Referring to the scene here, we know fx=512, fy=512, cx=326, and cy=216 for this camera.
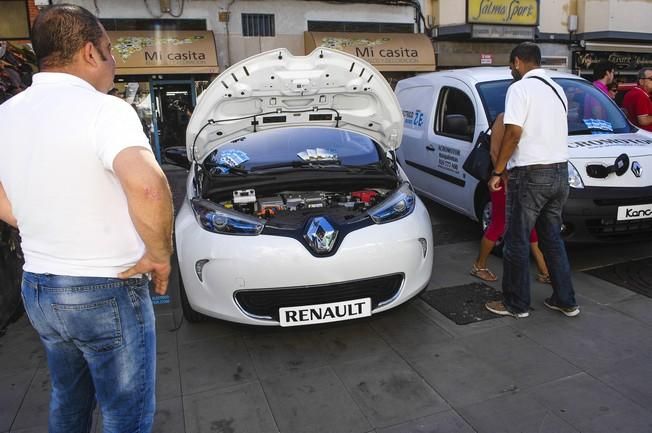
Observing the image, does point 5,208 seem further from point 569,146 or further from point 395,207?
point 569,146

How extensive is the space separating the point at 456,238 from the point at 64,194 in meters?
4.91

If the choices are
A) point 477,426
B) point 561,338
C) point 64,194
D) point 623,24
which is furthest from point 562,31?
point 64,194

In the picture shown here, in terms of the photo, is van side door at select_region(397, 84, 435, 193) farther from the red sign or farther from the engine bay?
the red sign

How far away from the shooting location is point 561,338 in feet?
11.2

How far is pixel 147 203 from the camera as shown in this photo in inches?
62.4

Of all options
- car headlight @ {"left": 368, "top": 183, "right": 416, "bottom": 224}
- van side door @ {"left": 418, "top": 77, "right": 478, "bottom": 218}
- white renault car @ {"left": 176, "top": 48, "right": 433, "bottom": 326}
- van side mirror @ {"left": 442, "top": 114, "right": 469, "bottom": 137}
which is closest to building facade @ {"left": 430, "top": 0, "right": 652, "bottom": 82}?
van side door @ {"left": 418, "top": 77, "right": 478, "bottom": 218}

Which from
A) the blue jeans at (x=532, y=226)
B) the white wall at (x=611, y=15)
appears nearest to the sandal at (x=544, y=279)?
the blue jeans at (x=532, y=226)

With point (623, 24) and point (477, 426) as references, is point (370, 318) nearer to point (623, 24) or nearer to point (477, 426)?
point (477, 426)

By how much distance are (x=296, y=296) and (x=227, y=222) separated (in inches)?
25.8

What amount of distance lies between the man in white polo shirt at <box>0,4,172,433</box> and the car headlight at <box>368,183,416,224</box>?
1.84 metres

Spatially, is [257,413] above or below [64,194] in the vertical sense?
below

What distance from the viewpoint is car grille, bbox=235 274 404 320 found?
10.3 feet

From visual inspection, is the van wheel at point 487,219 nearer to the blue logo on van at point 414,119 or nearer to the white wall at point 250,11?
the blue logo on van at point 414,119

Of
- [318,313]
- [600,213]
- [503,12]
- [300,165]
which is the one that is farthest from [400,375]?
[503,12]
